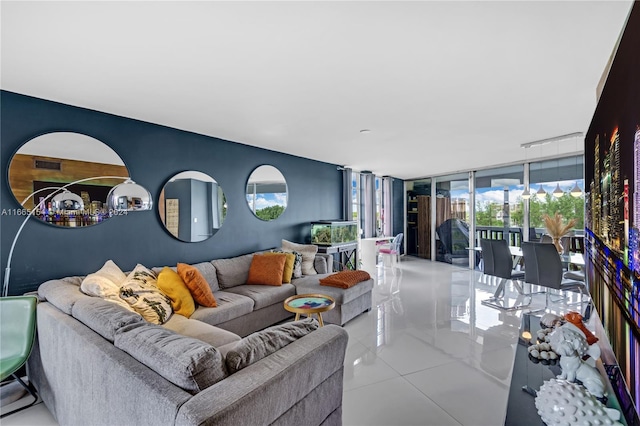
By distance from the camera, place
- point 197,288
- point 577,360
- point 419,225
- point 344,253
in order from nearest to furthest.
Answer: point 577,360 → point 197,288 → point 344,253 → point 419,225

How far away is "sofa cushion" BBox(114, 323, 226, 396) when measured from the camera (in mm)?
1196

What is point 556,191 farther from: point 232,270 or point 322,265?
point 232,270

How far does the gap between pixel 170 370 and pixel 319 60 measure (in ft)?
6.17

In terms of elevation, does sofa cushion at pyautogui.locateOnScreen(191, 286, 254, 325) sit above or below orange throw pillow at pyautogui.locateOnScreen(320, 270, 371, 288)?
below

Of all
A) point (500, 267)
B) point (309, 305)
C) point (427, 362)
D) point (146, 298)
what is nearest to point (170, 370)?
point (146, 298)

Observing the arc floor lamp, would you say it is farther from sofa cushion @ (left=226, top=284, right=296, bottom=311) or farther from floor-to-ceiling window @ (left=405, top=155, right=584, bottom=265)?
floor-to-ceiling window @ (left=405, top=155, right=584, bottom=265)

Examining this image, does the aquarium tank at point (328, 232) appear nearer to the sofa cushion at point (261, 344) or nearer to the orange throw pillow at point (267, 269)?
the orange throw pillow at point (267, 269)

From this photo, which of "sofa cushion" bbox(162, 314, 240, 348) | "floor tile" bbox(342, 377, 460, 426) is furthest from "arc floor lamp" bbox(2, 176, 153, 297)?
"floor tile" bbox(342, 377, 460, 426)

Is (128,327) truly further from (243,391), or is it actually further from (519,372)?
(519,372)

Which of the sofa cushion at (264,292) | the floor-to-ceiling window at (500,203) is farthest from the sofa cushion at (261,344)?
the floor-to-ceiling window at (500,203)

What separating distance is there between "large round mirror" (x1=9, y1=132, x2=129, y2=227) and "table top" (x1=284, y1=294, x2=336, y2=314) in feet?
6.61

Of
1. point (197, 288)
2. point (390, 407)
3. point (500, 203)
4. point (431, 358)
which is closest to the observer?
point (390, 407)

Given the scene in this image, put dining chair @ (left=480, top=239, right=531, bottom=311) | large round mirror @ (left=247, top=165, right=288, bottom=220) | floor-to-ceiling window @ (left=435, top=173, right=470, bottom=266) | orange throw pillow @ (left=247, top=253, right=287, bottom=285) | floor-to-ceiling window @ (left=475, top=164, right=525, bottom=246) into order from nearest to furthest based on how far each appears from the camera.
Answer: orange throw pillow @ (left=247, top=253, right=287, bottom=285), dining chair @ (left=480, top=239, right=531, bottom=311), large round mirror @ (left=247, top=165, right=288, bottom=220), floor-to-ceiling window @ (left=475, top=164, right=525, bottom=246), floor-to-ceiling window @ (left=435, top=173, right=470, bottom=266)

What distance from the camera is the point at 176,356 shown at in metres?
1.26
